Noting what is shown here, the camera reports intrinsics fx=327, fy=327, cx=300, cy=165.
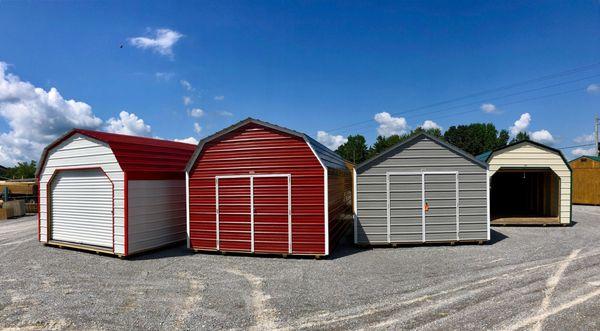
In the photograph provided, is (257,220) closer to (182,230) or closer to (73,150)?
(182,230)

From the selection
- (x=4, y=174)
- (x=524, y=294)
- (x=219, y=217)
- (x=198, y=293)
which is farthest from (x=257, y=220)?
(x=4, y=174)

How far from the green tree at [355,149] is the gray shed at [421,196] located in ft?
249

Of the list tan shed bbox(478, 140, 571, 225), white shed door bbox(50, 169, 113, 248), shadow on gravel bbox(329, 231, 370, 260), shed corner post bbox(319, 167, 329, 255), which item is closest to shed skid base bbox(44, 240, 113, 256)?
white shed door bbox(50, 169, 113, 248)

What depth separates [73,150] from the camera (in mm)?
11539

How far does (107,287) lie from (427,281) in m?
7.33

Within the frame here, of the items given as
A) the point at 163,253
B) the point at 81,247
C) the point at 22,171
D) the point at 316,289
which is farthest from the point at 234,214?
the point at 22,171

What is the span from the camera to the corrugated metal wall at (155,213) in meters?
10.4

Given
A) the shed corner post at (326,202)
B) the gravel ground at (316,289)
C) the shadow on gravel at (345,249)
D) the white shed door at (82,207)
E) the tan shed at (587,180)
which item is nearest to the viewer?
the gravel ground at (316,289)

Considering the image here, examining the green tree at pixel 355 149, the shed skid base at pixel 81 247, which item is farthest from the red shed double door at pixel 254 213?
the green tree at pixel 355 149

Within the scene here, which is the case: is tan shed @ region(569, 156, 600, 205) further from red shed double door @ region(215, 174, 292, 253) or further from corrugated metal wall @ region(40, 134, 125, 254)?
corrugated metal wall @ region(40, 134, 125, 254)

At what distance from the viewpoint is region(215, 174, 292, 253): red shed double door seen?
10.0m

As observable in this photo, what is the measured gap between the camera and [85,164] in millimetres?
11180

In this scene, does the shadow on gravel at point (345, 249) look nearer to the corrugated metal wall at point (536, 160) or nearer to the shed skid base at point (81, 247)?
the shed skid base at point (81, 247)

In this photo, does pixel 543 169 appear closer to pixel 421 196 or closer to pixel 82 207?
pixel 421 196
